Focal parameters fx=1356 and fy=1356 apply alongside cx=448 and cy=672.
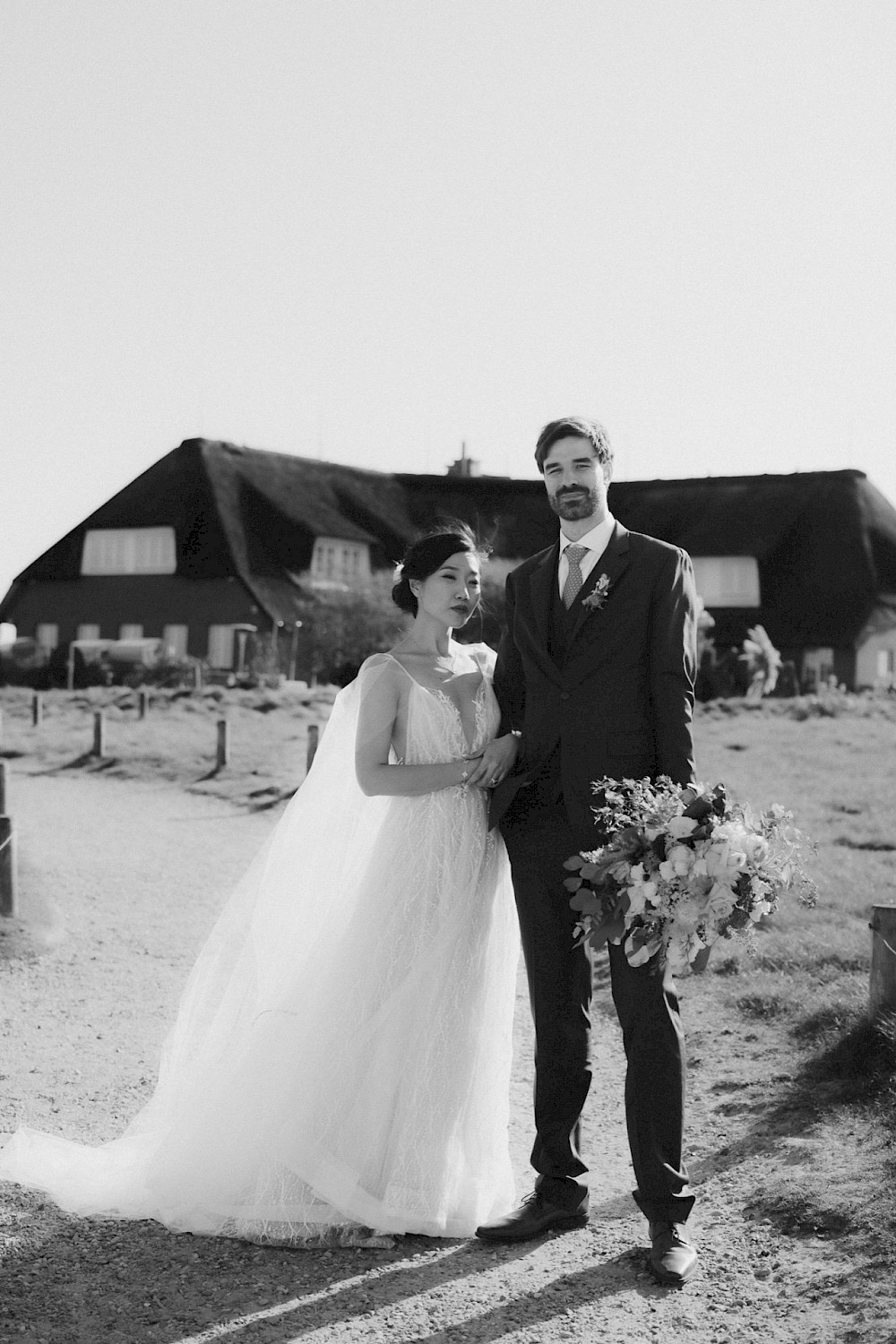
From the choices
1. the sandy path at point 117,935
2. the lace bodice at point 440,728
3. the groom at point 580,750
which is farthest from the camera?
the sandy path at point 117,935

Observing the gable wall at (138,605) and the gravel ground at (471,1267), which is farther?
the gable wall at (138,605)

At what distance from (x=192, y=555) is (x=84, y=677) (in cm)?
565

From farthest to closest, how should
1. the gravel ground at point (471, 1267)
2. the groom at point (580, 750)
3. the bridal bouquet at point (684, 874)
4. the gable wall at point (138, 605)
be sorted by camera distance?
the gable wall at point (138, 605) → the groom at point (580, 750) → the bridal bouquet at point (684, 874) → the gravel ground at point (471, 1267)

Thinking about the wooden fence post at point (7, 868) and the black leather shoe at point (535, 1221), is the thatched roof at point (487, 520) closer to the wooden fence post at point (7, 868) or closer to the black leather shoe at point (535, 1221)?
the wooden fence post at point (7, 868)

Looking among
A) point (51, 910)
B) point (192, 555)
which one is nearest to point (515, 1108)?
point (51, 910)

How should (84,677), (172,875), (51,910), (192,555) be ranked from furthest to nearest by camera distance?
(192,555) → (84,677) → (172,875) → (51,910)

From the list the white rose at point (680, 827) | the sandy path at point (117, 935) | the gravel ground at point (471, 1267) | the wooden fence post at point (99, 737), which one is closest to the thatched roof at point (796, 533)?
the wooden fence post at point (99, 737)

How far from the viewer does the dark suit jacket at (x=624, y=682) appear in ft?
14.2

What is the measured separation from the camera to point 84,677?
36.0 meters

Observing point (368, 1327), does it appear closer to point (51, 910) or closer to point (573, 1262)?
point (573, 1262)

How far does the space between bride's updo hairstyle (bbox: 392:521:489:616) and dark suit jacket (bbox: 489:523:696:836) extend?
0.54m

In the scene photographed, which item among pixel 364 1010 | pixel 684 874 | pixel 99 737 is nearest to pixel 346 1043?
pixel 364 1010

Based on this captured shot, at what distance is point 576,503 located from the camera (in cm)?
450

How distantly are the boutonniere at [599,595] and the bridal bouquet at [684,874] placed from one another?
645 mm
